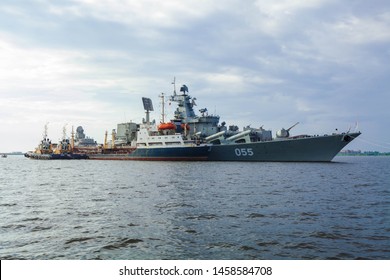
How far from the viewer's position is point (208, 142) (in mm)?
71938

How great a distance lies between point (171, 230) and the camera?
13789mm

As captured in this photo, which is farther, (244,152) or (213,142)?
(213,142)

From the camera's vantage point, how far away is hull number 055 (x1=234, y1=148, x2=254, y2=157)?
64356mm

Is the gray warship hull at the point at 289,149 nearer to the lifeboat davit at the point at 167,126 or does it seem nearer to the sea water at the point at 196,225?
the lifeboat davit at the point at 167,126

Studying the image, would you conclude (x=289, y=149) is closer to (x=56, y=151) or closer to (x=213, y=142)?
(x=213, y=142)

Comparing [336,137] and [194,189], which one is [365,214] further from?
[336,137]

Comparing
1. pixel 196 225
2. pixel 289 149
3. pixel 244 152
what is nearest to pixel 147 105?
pixel 244 152

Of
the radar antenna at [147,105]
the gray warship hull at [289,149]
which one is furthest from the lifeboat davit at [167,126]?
the radar antenna at [147,105]

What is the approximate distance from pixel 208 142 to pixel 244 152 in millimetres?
9774

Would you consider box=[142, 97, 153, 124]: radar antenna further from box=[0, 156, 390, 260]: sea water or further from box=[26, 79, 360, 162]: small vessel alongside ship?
box=[0, 156, 390, 260]: sea water

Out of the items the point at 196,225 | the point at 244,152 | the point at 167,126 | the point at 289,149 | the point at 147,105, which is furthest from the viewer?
the point at 147,105

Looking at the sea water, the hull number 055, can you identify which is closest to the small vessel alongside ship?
the hull number 055

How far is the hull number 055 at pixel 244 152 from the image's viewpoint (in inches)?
2534

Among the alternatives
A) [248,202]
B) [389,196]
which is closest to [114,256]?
[248,202]
